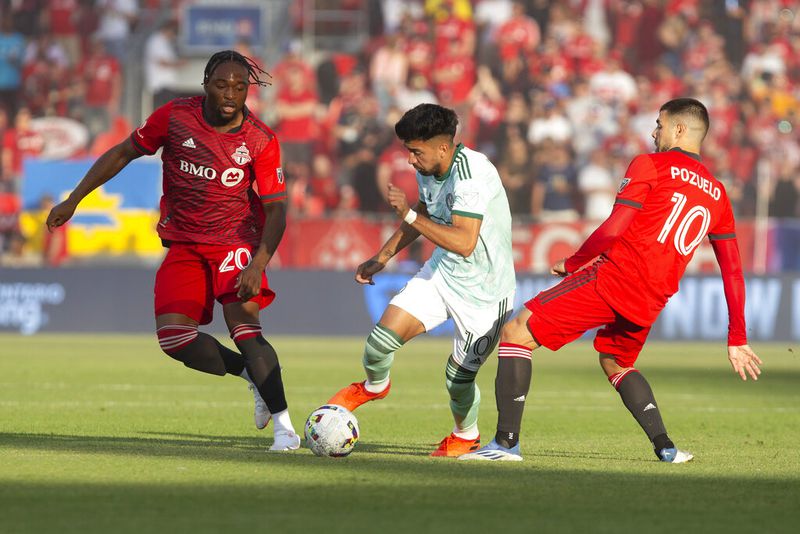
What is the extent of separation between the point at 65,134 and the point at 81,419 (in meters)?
16.0

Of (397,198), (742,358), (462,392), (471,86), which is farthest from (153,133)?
(471,86)

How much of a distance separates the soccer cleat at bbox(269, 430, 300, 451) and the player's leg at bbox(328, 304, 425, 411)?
319mm

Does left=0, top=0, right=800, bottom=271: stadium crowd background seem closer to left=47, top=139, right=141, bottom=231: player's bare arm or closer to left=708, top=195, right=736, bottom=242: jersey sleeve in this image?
left=47, top=139, right=141, bottom=231: player's bare arm

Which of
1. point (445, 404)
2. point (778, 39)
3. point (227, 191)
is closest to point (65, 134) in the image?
point (778, 39)

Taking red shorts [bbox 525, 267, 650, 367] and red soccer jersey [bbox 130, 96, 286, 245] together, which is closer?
red shorts [bbox 525, 267, 650, 367]

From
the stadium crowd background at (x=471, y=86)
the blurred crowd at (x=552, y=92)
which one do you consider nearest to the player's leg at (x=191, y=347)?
the stadium crowd background at (x=471, y=86)

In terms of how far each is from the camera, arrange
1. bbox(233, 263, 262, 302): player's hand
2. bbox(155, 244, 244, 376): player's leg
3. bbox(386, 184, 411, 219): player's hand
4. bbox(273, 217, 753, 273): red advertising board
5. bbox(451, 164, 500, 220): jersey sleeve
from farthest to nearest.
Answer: bbox(273, 217, 753, 273): red advertising board, bbox(155, 244, 244, 376): player's leg, bbox(233, 263, 262, 302): player's hand, bbox(451, 164, 500, 220): jersey sleeve, bbox(386, 184, 411, 219): player's hand

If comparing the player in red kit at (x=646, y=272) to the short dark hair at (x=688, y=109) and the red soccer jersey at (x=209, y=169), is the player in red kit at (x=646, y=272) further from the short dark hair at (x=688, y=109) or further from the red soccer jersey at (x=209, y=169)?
the red soccer jersey at (x=209, y=169)

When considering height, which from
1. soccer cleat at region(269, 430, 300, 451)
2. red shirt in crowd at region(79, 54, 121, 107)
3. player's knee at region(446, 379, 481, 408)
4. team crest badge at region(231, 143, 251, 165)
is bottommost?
soccer cleat at region(269, 430, 300, 451)

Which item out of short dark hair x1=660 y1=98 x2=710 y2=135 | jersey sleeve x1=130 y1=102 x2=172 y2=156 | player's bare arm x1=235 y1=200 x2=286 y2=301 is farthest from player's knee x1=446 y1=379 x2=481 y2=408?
jersey sleeve x1=130 y1=102 x2=172 y2=156

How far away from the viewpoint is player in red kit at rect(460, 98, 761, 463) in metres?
7.59

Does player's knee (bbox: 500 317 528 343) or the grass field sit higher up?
player's knee (bbox: 500 317 528 343)

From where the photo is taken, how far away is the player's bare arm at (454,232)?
7.74 meters

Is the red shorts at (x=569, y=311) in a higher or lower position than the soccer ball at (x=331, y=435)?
higher
